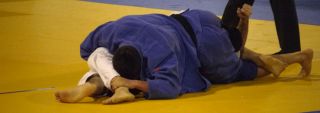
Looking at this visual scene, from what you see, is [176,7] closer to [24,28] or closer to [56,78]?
[24,28]

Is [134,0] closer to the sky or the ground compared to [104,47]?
closer to the ground

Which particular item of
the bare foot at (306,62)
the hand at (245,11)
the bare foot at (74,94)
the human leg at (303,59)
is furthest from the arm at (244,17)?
the bare foot at (74,94)

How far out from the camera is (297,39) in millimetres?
3570

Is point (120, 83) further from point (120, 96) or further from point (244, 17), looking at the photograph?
point (244, 17)

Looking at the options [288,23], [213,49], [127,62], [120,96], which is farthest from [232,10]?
[120,96]

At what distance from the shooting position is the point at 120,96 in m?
2.47

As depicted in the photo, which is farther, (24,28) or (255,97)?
(24,28)

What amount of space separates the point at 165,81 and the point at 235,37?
574 millimetres

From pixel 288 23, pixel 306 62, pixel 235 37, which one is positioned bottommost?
pixel 306 62

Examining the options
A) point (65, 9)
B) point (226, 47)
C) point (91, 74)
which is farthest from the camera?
point (65, 9)

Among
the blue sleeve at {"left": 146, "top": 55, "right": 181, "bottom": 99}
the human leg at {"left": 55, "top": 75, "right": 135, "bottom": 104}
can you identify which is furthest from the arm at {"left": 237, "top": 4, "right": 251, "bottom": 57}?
the human leg at {"left": 55, "top": 75, "right": 135, "bottom": 104}

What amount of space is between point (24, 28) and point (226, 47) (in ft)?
6.82

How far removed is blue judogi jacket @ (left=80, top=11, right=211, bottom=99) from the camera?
2586 millimetres

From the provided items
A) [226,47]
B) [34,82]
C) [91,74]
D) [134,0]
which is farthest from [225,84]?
[134,0]
